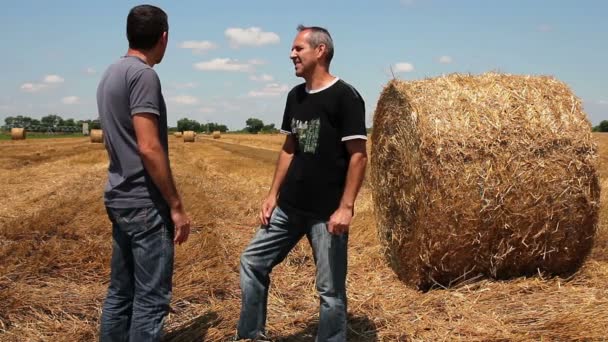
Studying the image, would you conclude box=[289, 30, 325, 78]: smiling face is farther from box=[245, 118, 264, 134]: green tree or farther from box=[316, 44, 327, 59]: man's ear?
box=[245, 118, 264, 134]: green tree

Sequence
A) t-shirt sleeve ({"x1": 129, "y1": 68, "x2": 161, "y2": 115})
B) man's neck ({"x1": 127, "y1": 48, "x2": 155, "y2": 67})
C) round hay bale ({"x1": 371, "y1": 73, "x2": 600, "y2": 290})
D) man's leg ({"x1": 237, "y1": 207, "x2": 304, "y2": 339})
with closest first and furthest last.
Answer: t-shirt sleeve ({"x1": 129, "y1": 68, "x2": 161, "y2": 115}) < man's neck ({"x1": 127, "y1": 48, "x2": 155, "y2": 67}) < man's leg ({"x1": 237, "y1": 207, "x2": 304, "y2": 339}) < round hay bale ({"x1": 371, "y1": 73, "x2": 600, "y2": 290})

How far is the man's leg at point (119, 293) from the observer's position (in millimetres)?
3430

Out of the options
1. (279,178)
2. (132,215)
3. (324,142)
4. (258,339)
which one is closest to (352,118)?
(324,142)

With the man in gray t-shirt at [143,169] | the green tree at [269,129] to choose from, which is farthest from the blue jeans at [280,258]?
the green tree at [269,129]

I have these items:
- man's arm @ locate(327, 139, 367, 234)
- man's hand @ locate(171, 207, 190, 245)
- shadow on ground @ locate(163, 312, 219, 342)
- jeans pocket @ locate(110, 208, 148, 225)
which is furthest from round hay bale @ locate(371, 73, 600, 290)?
jeans pocket @ locate(110, 208, 148, 225)

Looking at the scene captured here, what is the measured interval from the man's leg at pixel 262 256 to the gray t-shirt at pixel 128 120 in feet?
2.78

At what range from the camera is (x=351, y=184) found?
351 cm

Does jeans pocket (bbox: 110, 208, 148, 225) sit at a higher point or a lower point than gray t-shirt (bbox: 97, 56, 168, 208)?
lower

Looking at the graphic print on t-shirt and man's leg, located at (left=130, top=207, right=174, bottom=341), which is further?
the graphic print on t-shirt

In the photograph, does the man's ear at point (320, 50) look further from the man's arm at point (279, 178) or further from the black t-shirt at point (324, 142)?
the man's arm at point (279, 178)

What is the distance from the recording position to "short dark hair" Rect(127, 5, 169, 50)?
10.0ft

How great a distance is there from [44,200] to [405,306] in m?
7.76

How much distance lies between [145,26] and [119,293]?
5.18 feet

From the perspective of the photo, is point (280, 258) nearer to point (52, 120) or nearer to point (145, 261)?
point (145, 261)
